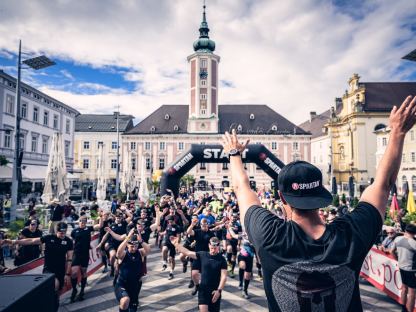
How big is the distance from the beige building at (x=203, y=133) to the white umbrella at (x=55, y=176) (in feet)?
139

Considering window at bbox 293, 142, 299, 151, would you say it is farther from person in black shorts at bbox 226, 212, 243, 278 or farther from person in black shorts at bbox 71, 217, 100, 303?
person in black shorts at bbox 71, 217, 100, 303

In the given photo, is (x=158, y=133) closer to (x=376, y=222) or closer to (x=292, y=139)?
(x=292, y=139)

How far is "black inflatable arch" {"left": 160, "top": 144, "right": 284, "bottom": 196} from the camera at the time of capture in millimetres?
16422

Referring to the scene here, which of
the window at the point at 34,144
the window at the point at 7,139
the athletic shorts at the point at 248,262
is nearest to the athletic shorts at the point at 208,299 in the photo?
the athletic shorts at the point at 248,262

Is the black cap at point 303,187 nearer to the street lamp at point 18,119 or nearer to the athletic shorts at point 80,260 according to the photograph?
the athletic shorts at point 80,260

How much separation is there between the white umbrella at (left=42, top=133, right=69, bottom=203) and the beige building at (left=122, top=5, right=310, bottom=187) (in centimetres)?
4229

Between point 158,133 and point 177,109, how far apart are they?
24.7 ft

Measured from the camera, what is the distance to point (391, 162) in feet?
5.73

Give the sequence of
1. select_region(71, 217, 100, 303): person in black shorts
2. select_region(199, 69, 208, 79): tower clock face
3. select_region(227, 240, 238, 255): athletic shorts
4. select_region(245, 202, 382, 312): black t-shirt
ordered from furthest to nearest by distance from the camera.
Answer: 1. select_region(199, 69, 208, 79): tower clock face
2. select_region(227, 240, 238, 255): athletic shorts
3. select_region(71, 217, 100, 303): person in black shorts
4. select_region(245, 202, 382, 312): black t-shirt

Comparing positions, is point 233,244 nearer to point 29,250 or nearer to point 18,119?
point 29,250

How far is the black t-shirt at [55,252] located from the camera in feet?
21.8

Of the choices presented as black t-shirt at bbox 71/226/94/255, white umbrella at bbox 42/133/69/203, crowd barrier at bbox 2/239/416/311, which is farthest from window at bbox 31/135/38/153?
black t-shirt at bbox 71/226/94/255

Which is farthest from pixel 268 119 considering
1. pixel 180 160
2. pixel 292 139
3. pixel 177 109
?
pixel 180 160

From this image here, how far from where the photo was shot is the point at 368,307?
6.89 metres
